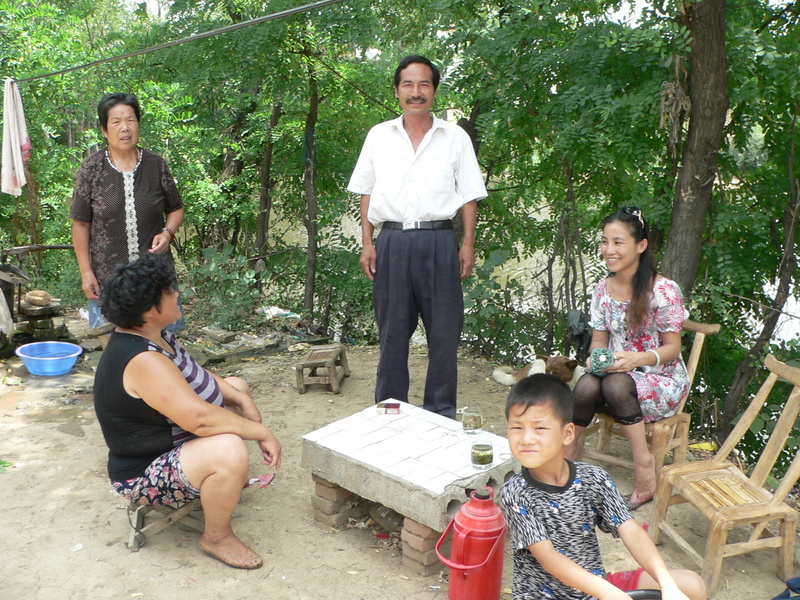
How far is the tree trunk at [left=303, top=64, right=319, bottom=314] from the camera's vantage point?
321 inches

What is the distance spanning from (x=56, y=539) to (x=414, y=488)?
1736 millimetres

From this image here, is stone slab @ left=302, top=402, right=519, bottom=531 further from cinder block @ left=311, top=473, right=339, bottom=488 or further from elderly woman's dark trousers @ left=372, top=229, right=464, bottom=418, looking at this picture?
elderly woman's dark trousers @ left=372, top=229, right=464, bottom=418

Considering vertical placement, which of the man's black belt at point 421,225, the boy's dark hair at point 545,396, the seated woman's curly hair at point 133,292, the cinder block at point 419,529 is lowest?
the cinder block at point 419,529

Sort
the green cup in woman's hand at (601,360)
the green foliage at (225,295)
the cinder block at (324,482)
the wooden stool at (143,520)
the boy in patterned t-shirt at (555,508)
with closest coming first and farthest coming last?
the boy in patterned t-shirt at (555,508)
the wooden stool at (143,520)
the cinder block at (324,482)
the green cup in woman's hand at (601,360)
the green foliage at (225,295)

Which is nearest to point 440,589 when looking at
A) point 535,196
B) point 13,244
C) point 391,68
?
point 535,196

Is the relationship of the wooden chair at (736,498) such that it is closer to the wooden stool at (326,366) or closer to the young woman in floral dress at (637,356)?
the young woman in floral dress at (637,356)

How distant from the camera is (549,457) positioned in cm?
222

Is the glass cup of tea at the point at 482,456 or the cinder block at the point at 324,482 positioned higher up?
the glass cup of tea at the point at 482,456

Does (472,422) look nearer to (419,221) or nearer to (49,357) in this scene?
(419,221)

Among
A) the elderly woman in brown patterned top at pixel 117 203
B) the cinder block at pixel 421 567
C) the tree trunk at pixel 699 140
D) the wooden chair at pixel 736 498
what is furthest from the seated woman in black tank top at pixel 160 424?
the tree trunk at pixel 699 140

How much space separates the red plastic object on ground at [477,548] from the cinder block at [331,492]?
87 centimetres

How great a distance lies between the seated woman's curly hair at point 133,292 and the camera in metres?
2.95


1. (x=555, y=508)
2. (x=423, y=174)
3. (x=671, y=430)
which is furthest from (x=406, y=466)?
(x=423, y=174)

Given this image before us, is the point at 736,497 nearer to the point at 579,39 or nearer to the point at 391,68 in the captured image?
the point at 579,39
